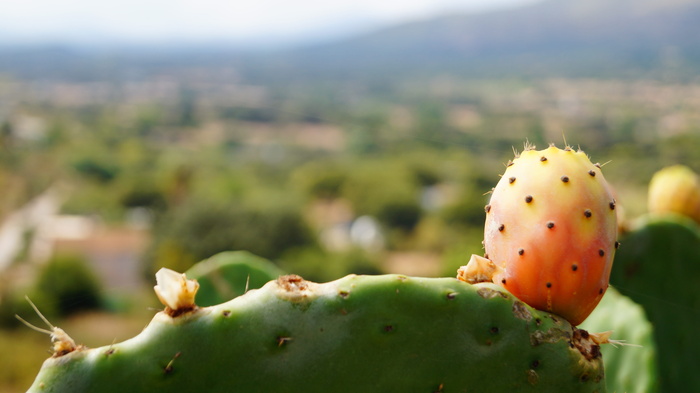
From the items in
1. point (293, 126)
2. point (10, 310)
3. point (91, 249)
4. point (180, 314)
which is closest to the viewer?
point (180, 314)

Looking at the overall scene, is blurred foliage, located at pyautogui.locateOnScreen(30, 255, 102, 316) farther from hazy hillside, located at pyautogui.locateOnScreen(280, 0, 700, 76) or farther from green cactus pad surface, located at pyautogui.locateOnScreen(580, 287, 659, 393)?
hazy hillside, located at pyautogui.locateOnScreen(280, 0, 700, 76)

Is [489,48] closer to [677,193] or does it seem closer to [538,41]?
[538,41]

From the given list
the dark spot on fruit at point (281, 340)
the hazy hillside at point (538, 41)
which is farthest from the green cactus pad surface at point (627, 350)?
the hazy hillside at point (538, 41)

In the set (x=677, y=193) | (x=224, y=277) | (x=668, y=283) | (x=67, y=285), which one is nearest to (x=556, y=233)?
(x=224, y=277)

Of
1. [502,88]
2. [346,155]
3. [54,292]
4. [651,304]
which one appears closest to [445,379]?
[651,304]

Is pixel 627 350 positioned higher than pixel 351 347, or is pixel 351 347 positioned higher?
pixel 351 347

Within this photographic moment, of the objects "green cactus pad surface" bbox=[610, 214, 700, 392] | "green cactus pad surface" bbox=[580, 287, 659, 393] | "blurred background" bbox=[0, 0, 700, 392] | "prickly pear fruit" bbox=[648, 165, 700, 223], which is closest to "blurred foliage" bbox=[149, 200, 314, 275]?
"blurred background" bbox=[0, 0, 700, 392]

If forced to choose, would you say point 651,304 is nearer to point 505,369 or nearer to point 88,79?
point 505,369
